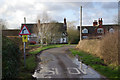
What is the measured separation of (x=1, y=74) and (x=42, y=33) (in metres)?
25.7

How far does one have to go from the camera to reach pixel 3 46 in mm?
4910

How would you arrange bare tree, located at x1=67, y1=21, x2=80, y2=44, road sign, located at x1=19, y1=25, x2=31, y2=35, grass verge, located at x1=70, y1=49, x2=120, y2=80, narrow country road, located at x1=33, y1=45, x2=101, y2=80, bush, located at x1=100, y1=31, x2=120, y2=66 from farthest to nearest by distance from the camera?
bare tree, located at x1=67, y1=21, x2=80, y2=44
road sign, located at x1=19, y1=25, x2=31, y2=35
bush, located at x1=100, y1=31, x2=120, y2=66
narrow country road, located at x1=33, y1=45, x2=101, y2=80
grass verge, located at x1=70, y1=49, x2=120, y2=80

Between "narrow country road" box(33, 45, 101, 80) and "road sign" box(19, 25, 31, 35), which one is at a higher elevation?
"road sign" box(19, 25, 31, 35)

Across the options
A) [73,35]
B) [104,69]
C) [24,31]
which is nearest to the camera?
[104,69]

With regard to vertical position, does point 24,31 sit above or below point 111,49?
above

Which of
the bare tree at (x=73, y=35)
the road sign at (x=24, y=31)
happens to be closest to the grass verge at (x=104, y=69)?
the road sign at (x=24, y=31)

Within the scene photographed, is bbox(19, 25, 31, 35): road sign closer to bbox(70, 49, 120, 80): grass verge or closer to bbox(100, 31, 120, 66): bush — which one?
bbox(70, 49, 120, 80): grass verge

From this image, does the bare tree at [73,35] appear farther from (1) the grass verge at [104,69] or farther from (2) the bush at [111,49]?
(2) the bush at [111,49]

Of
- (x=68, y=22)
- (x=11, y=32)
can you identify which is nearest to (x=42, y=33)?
(x=11, y=32)

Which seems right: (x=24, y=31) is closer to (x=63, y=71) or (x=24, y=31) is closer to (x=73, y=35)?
(x=63, y=71)

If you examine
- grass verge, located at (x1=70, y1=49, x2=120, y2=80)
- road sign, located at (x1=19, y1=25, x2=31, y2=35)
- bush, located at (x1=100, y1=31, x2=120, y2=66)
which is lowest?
grass verge, located at (x1=70, y1=49, x2=120, y2=80)

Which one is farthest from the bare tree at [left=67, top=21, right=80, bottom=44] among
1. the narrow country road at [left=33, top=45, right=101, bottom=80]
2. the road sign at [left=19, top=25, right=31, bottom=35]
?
the road sign at [left=19, top=25, right=31, bottom=35]

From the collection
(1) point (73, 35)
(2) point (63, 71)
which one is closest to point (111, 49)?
(2) point (63, 71)

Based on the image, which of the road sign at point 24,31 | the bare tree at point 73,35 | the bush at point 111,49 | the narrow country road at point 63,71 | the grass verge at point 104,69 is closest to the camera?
the grass verge at point 104,69
